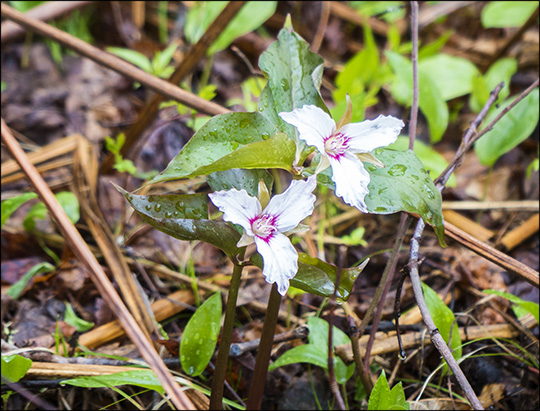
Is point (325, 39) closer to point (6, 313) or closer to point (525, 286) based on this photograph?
point (525, 286)

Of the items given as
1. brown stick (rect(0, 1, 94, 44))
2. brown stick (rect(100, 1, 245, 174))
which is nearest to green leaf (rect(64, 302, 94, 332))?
brown stick (rect(100, 1, 245, 174))

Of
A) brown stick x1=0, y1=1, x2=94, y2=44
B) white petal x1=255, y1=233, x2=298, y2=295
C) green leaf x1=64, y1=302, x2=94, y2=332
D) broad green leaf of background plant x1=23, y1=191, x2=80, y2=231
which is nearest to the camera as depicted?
white petal x1=255, y1=233, x2=298, y2=295

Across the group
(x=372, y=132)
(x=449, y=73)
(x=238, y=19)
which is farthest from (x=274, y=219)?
(x=449, y=73)

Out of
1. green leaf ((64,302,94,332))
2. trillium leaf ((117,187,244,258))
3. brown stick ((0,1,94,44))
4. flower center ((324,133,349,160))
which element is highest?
brown stick ((0,1,94,44))

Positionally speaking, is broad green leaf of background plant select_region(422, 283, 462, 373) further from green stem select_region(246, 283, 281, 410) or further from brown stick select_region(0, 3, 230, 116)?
brown stick select_region(0, 3, 230, 116)

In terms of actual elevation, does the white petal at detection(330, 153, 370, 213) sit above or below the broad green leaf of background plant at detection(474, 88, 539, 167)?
below

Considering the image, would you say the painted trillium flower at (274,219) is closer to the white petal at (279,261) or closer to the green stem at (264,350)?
the white petal at (279,261)

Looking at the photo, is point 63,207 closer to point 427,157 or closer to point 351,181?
point 351,181
